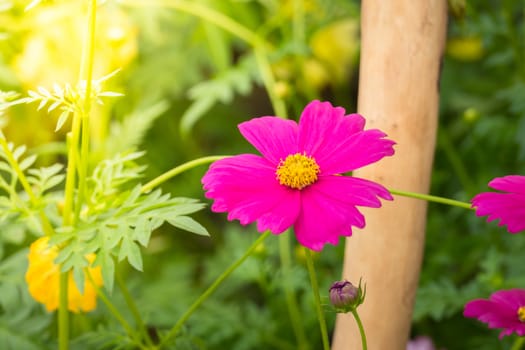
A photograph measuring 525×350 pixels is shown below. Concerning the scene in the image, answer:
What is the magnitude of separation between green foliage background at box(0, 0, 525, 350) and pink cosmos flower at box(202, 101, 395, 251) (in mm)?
95

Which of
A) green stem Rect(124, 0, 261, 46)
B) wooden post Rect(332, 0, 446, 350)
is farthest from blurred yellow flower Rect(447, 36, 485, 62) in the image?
wooden post Rect(332, 0, 446, 350)

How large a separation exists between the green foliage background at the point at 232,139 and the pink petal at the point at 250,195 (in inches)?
3.5

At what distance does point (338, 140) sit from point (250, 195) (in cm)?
9

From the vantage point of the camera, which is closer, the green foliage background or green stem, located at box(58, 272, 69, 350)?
green stem, located at box(58, 272, 69, 350)

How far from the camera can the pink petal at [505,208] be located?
51 cm

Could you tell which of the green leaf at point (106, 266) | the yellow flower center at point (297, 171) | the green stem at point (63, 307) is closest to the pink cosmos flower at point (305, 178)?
the yellow flower center at point (297, 171)

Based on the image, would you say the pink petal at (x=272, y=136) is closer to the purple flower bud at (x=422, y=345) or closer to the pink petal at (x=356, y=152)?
the pink petal at (x=356, y=152)

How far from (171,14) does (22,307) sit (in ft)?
2.38

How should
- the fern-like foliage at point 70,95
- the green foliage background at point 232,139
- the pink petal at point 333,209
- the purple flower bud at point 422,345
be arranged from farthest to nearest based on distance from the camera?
the purple flower bud at point 422,345
the green foliage background at point 232,139
the fern-like foliage at point 70,95
the pink petal at point 333,209

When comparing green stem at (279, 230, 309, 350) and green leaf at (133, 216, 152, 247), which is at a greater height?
green leaf at (133, 216, 152, 247)

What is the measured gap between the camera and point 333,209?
1.61 ft

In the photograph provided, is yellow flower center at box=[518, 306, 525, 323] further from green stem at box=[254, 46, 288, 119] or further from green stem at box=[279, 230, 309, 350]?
green stem at box=[254, 46, 288, 119]

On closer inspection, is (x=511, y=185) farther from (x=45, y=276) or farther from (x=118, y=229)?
(x=45, y=276)

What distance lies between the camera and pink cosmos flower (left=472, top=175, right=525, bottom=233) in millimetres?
510
